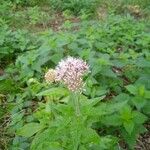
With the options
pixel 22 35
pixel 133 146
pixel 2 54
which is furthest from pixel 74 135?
pixel 22 35

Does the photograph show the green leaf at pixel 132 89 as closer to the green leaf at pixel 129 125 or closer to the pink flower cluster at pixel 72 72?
the green leaf at pixel 129 125

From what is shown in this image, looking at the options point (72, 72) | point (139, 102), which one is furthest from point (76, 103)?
point (139, 102)

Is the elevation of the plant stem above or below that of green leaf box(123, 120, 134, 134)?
above

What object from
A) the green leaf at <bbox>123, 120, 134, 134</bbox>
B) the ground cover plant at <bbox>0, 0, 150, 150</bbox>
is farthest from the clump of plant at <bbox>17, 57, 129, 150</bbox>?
the green leaf at <bbox>123, 120, 134, 134</bbox>

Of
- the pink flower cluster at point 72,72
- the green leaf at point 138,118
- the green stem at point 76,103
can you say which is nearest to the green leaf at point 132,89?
the green leaf at point 138,118

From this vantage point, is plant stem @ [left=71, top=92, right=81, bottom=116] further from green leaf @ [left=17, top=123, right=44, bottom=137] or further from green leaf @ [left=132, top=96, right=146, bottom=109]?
green leaf @ [left=132, top=96, right=146, bottom=109]

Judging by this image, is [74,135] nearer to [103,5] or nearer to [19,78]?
[19,78]

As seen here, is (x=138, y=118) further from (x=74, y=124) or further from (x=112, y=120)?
(x=74, y=124)

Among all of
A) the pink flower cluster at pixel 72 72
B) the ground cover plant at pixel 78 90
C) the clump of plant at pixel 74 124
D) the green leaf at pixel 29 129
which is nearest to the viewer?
the pink flower cluster at pixel 72 72
